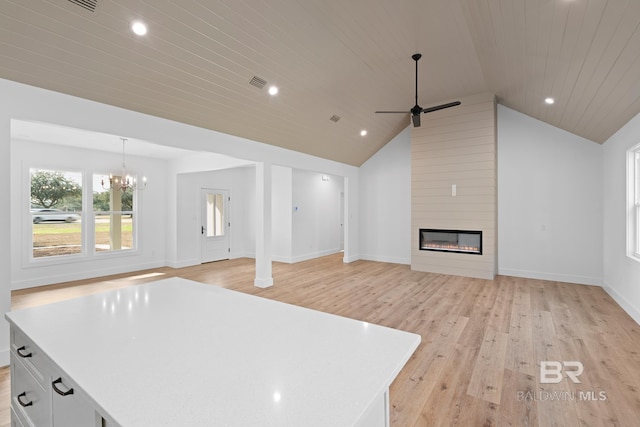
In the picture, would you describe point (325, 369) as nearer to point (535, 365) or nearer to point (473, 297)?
point (535, 365)

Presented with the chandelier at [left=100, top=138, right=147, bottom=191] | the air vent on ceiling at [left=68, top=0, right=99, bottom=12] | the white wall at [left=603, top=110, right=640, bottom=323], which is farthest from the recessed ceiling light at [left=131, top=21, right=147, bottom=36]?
the white wall at [left=603, top=110, right=640, bottom=323]

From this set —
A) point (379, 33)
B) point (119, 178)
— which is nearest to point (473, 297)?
point (379, 33)

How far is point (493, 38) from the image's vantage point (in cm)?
358

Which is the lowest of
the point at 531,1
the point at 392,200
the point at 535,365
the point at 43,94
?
the point at 535,365

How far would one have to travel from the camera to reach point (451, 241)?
254 inches

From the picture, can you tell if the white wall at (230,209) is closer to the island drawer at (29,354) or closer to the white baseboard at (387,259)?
the white baseboard at (387,259)

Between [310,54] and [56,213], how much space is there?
5739mm

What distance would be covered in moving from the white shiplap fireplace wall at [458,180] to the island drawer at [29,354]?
6.46 m

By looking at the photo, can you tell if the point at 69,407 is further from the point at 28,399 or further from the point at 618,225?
the point at 618,225

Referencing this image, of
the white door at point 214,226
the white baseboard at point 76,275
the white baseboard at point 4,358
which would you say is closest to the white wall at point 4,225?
the white baseboard at point 4,358

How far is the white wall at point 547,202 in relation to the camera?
5.54 metres

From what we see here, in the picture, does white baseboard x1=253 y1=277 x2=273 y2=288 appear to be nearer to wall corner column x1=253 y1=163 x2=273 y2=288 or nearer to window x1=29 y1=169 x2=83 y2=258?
wall corner column x1=253 y1=163 x2=273 y2=288

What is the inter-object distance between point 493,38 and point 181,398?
4499 mm

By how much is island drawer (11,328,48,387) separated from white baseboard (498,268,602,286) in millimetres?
7178
